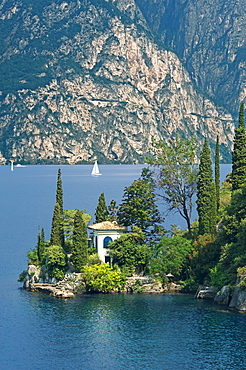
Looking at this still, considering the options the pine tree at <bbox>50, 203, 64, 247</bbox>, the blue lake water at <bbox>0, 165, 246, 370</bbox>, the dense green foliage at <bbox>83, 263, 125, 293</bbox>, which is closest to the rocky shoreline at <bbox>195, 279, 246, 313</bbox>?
the blue lake water at <bbox>0, 165, 246, 370</bbox>

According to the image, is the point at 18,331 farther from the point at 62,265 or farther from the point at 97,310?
the point at 62,265

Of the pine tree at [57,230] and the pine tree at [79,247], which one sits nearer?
the pine tree at [79,247]

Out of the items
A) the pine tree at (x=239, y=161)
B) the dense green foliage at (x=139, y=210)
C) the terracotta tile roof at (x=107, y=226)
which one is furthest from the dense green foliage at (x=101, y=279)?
the pine tree at (x=239, y=161)

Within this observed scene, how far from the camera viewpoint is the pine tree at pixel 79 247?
282 feet

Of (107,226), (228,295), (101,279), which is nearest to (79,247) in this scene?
(101,279)

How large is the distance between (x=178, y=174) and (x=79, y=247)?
19018 millimetres

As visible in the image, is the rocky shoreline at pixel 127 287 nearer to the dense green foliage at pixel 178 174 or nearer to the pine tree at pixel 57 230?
the pine tree at pixel 57 230

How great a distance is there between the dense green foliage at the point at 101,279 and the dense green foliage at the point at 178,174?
15.7 meters

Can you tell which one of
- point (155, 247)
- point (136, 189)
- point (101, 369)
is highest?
point (136, 189)

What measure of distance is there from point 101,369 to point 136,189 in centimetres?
3987

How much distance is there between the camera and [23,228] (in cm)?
14838

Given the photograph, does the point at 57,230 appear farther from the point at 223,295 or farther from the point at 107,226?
the point at 223,295

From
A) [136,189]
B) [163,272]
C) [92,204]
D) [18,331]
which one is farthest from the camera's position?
[92,204]

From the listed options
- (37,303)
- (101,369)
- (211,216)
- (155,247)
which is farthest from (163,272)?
(101,369)
